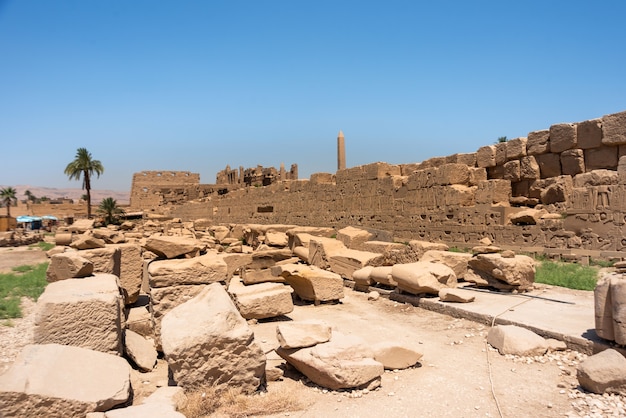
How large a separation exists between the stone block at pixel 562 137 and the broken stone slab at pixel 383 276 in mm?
5448

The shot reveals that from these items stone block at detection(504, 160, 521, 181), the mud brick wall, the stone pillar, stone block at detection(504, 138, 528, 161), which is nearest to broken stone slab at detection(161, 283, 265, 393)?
the mud brick wall

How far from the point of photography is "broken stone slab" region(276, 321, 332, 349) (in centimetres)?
425

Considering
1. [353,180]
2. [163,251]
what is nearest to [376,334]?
[163,251]

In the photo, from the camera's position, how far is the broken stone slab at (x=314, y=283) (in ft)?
24.5

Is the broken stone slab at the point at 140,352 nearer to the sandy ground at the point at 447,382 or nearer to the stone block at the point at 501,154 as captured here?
the sandy ground at the point at 447,382

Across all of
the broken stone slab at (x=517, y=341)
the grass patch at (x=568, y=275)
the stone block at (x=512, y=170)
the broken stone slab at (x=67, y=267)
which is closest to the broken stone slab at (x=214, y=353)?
the broken stone slab at (x=67, y=267)

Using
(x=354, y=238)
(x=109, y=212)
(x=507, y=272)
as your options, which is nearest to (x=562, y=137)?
(x=507, y=272)

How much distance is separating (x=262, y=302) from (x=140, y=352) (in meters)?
1.86

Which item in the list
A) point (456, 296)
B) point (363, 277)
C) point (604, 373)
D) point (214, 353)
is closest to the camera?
point (604, 373)

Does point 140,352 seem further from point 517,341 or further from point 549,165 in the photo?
point 549,165

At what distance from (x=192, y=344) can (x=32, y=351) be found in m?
1.22

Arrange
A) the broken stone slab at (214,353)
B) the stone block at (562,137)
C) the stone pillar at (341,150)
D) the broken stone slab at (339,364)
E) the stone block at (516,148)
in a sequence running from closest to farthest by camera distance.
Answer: the broken stone slab at (214,353) → the broken stone slab at (339,364) → the stone block at (562,137) → the stone block at (516,148) → the stone pillar at (341,150)

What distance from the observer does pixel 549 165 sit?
10828mm

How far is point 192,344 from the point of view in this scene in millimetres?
3816
